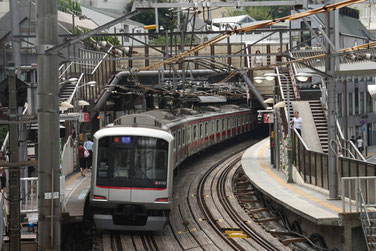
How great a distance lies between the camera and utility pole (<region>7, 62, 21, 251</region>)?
36.7ft

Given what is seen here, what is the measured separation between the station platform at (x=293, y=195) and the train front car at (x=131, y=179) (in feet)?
10.9

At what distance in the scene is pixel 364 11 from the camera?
7262 centimetres

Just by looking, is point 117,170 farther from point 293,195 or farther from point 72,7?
point 72,7

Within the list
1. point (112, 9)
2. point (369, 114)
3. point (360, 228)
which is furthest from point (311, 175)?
point (112, 9)

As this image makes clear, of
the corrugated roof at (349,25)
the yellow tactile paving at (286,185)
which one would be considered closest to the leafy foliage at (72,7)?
the corrugated roof at (349,25)

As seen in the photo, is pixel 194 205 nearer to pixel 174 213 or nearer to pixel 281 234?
pixel 174 213

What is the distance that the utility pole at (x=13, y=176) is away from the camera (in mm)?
11172

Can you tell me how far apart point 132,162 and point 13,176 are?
4884 mm

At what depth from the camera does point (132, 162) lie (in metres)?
15.8

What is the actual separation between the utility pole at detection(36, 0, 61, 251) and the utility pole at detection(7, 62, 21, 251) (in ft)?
1.38

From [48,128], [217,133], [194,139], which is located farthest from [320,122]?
[48,128]

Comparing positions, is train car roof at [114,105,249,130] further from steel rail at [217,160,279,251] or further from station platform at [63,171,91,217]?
steel rail at [217,160,279,251]

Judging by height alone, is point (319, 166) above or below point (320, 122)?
below

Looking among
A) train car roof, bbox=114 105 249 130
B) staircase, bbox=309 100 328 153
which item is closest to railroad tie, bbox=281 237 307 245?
train car roof, bbox=114 105 249 130
